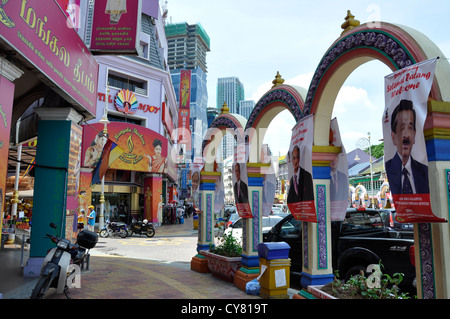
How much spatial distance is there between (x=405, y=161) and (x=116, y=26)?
6.37 m

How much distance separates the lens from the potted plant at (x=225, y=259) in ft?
24.5

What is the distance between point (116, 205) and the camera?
26250 mm

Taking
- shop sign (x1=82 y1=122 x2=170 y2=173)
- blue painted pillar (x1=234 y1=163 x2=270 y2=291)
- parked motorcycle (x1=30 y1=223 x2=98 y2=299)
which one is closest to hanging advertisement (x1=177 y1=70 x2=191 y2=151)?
shop sign (x1=82 y1=122 x2=170 y2=173)

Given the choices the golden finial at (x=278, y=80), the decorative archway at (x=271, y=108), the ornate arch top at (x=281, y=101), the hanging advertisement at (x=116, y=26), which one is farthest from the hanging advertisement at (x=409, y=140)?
the hanging advertisement at (x=116, y=26)

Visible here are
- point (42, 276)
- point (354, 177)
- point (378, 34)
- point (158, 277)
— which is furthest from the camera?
point (354, 177)

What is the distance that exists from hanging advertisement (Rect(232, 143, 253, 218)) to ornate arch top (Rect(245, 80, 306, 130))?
68cm

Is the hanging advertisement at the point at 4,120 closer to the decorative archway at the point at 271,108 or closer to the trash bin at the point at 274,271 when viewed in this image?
the trash bin at the point at 274,271

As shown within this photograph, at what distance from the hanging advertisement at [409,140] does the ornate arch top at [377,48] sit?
0.20 m

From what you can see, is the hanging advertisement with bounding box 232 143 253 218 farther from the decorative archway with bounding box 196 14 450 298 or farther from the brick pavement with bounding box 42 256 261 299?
the brick pavement with bounding box 42 256 261 299

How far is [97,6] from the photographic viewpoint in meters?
7.29

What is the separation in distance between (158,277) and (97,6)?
6222mm

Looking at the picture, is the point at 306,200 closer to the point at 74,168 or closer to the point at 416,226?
the point at 416,226
